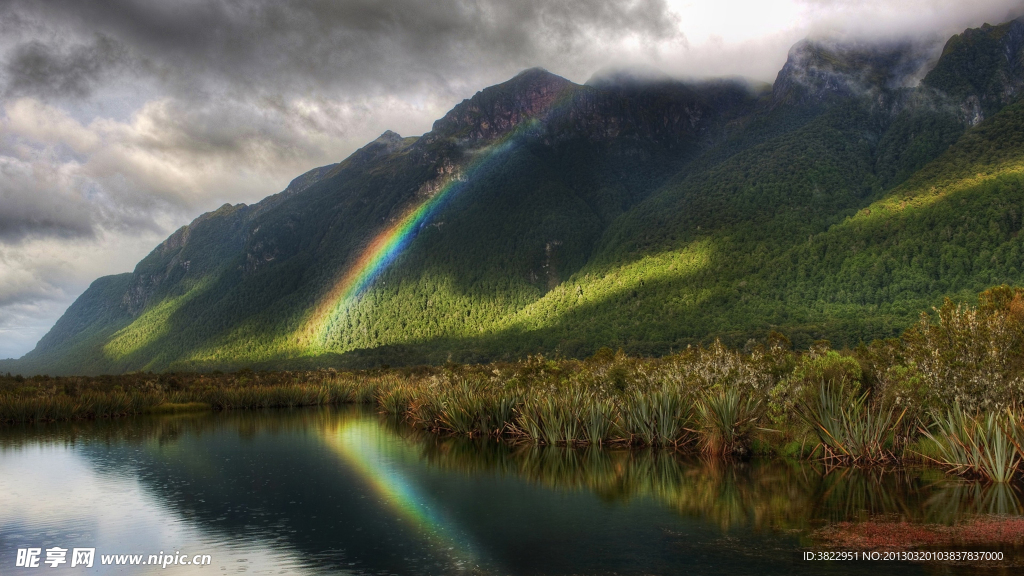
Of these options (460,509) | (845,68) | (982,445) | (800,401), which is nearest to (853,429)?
(800,401)

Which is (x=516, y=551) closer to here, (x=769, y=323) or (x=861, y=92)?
(x=769, y=323)

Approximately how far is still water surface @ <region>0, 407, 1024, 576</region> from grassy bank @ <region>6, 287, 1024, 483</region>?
91 cm

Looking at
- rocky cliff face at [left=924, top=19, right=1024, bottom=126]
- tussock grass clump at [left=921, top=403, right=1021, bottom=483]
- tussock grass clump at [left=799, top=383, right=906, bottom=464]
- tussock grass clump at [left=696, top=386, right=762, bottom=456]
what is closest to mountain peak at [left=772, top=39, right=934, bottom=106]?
rocky cliff face at [left=924, top=19, right=1024, bottom=126]

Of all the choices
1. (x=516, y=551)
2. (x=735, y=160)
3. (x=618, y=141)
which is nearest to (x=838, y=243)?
(x=735, y=160)

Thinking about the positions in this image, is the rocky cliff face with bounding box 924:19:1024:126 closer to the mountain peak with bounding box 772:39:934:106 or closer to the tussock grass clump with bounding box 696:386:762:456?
the mountain peak with bounding box 772:39:934:106

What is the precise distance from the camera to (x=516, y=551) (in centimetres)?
1028

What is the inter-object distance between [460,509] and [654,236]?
11147cm

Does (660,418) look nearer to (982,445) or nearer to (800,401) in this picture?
(800,401)

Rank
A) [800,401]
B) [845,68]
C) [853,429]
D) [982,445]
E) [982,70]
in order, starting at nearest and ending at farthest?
[982,445]
[853,429]
[800,401]
[982,70]
[845,68]

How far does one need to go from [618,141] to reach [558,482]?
184036 mm

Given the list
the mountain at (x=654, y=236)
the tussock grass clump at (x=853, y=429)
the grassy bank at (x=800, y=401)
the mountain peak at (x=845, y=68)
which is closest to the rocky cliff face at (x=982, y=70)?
the mountain at (x=654, y=236)

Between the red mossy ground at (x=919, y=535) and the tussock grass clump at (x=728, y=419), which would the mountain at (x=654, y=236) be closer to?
the tussock grass clump at (x=728, y=419)

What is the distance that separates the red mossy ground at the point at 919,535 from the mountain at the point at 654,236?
190ft

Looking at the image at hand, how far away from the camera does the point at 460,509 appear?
1338 cm
